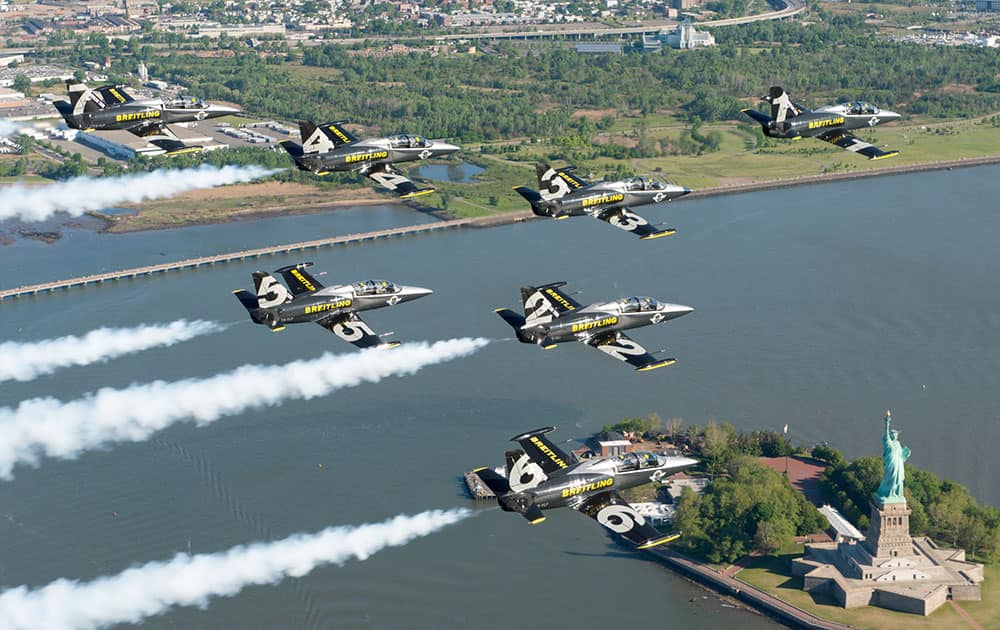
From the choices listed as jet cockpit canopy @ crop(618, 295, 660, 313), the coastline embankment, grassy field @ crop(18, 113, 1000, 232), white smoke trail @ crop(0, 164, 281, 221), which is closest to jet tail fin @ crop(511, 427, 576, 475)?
jet cockpit canopy @ crop(618, 295, 660, 313)

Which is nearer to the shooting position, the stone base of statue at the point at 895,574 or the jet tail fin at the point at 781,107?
the jet tail fin at the point at 781,107

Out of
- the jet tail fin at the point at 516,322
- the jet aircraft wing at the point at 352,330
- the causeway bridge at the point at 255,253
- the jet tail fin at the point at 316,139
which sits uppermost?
the jet tail fin at the point at 316,139

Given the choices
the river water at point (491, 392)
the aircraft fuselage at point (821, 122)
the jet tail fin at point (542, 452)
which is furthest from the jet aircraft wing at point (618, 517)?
the river water at point (491, 392)

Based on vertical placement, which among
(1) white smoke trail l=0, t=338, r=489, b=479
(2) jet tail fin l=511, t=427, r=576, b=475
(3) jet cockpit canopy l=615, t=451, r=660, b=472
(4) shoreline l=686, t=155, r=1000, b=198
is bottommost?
(4) shoreline l=686, t=155, r=1000, b=198

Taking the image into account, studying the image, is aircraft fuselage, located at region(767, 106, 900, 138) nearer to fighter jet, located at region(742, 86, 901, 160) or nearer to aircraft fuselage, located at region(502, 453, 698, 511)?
fighter jet, located at region(742, 86, 901, 160)

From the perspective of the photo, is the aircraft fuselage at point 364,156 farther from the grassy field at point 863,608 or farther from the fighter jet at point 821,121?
the grassy field at point 863,608

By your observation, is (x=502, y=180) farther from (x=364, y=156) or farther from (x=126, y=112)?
(x=126, y=112)

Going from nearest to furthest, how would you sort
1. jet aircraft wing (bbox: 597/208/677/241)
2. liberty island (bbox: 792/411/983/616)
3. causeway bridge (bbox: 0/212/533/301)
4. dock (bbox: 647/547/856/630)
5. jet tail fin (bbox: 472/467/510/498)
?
1. jet tail fin (bbox: 472/467/510/498)
2. jet aircraft wing (bbox: 597/208/677/241)
3. dock (bbox: 647/547/856/630)
4. liberty island (bbox: 792/411/983/616)
5. causeway bridge (bbox: 0/212/533/301)
